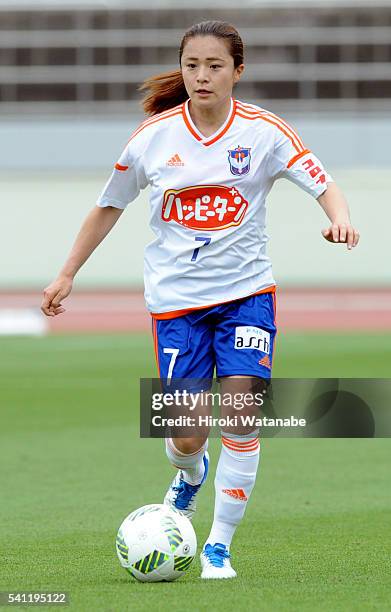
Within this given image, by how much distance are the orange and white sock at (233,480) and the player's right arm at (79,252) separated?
1.01 metres

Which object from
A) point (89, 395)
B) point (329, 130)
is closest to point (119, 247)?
point (329, 130)

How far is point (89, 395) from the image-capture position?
14.9 m

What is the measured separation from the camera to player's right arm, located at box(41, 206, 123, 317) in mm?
6004

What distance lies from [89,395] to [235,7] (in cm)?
2290

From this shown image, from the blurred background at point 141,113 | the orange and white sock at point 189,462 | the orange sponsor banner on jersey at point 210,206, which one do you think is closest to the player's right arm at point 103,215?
the orange sponsor banner on jersey at point 210,206

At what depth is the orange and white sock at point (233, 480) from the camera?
225 inches

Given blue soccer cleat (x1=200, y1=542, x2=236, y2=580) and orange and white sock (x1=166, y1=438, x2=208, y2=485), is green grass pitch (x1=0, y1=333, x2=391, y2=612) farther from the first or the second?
orange and white sock (x1=166, y1=438, x2=208, y2=485)

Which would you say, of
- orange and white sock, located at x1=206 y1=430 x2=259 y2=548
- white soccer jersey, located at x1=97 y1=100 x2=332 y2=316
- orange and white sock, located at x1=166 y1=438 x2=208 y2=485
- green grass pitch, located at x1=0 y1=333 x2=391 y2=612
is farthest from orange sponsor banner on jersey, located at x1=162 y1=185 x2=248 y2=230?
green grass pitch, located at x1=0 y1=333 x2=391 y2=612

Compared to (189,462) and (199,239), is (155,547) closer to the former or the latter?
(189,462)

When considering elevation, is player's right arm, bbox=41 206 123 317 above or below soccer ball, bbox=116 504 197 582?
above

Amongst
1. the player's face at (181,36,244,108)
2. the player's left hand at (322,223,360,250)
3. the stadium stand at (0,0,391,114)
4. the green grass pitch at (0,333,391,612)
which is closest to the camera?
the green grass pitch at (0,333,391,612)

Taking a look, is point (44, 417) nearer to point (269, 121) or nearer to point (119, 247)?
point (269, 121)

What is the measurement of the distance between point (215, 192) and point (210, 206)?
7 centimetres

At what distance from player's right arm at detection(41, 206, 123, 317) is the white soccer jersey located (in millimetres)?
324
